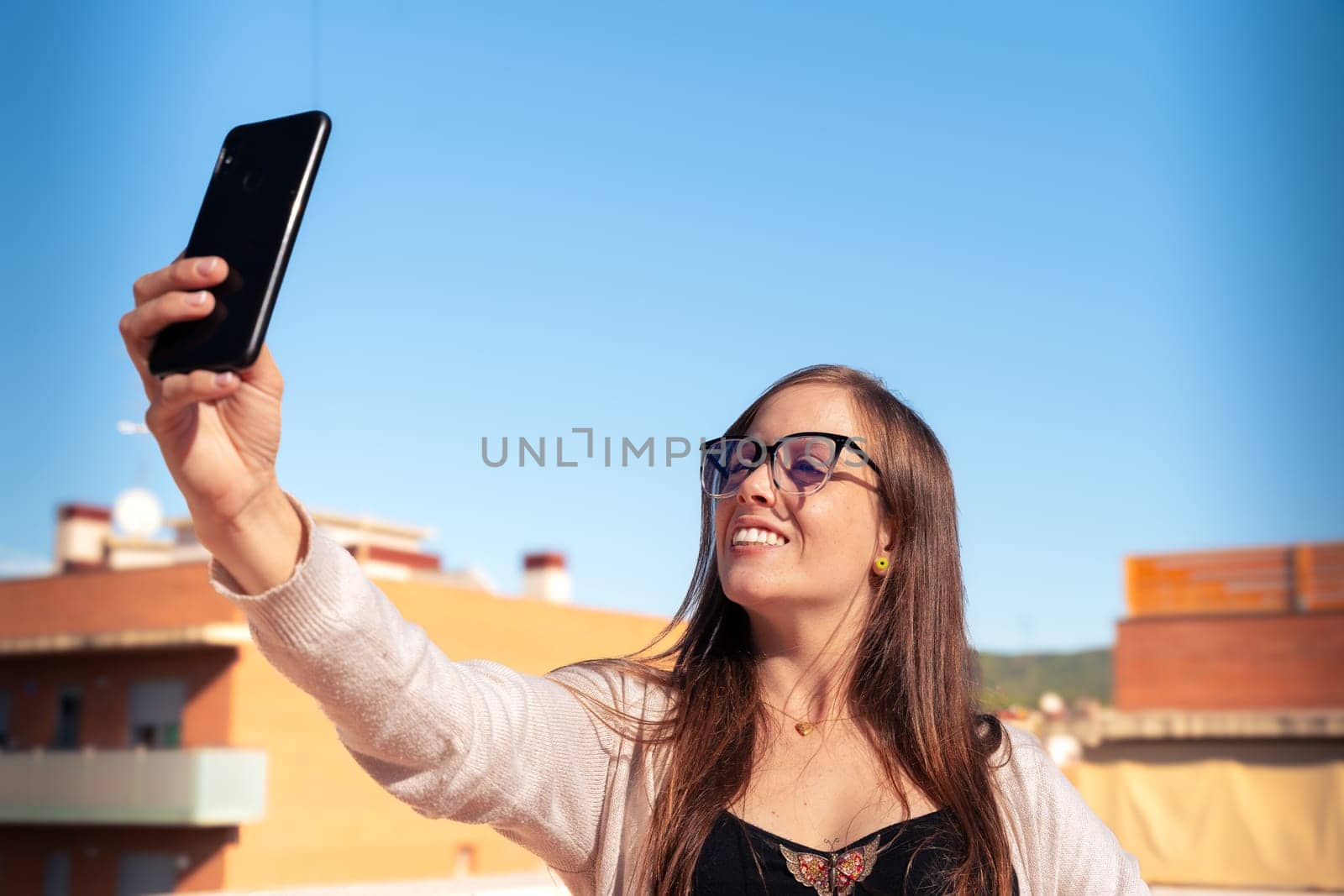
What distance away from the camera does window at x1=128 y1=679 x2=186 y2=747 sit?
18.0 metres

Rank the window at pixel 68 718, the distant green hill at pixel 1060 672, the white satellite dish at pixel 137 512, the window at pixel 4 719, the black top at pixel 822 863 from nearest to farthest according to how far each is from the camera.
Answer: the black top at pixel 822 863 < the window at pixel 68 718 < the window at pixel 4 719 < the white satellite dish at pixel 137 512 < the distant green hill at pixel 1060 672

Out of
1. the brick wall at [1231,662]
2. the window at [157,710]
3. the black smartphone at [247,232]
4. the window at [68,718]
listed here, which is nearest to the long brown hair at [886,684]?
the black smartphone at [247,232]

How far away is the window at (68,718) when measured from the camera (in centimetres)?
1903

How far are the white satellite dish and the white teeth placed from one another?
21502 mm

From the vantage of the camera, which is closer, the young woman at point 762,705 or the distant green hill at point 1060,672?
the young woman at point 762,705

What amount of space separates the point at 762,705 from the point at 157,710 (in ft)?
58.7

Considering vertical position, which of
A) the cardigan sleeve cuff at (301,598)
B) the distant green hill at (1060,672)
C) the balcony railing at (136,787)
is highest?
the cardigan sleeve cuff at (301,598)

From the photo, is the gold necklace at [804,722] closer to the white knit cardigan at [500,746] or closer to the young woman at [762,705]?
the young woman at [762,705]

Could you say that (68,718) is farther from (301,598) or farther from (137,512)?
(301,598)

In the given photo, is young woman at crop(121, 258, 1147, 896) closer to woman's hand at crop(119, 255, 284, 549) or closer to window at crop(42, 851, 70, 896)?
woman's hand at crop(119, 255, 284, 549)

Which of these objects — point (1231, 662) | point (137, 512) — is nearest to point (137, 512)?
point (137, 512)

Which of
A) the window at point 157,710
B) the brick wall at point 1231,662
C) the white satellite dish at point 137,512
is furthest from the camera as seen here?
the white satellite dish at point 137,512

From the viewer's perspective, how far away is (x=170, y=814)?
17.1 m

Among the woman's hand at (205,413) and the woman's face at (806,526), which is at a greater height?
the woman's hand at (205,413)
